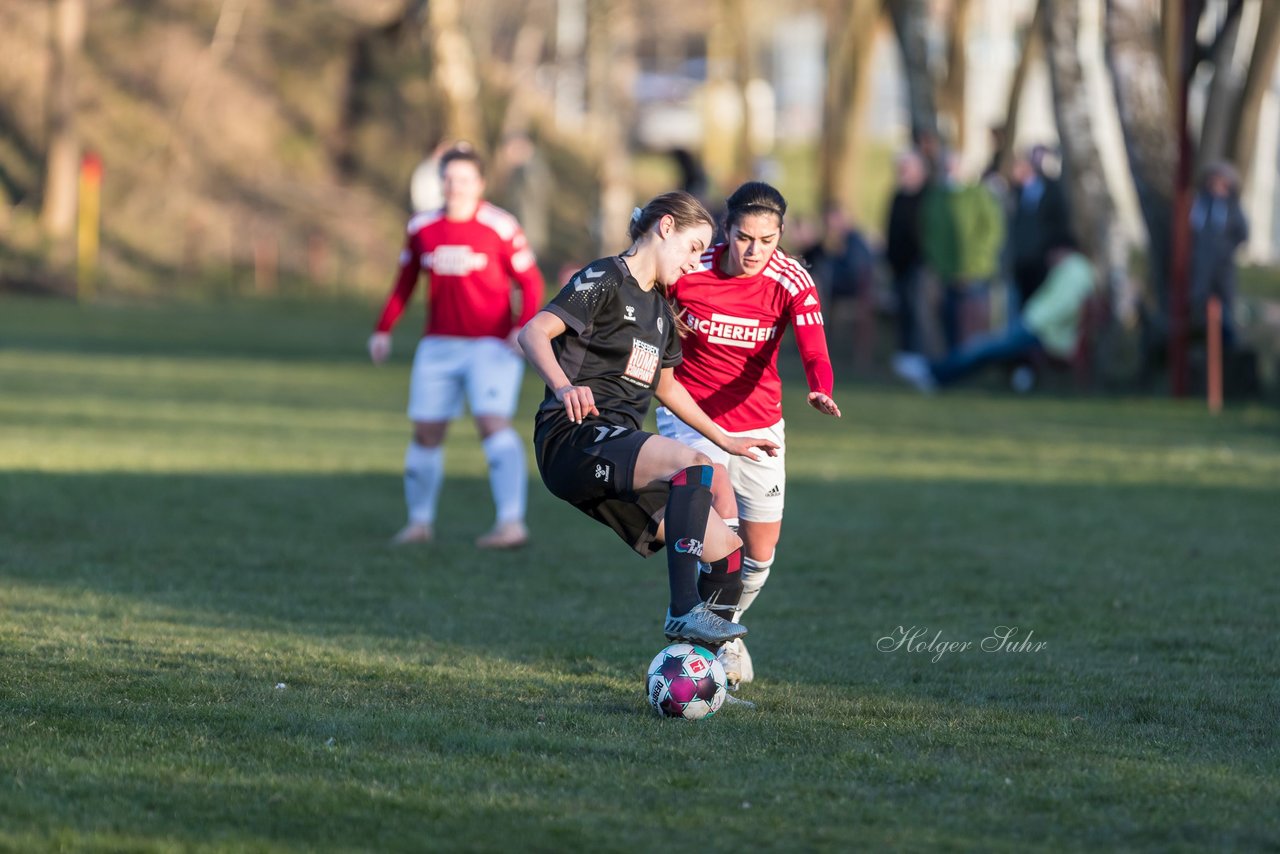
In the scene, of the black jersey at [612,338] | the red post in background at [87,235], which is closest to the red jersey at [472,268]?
the black jersey at [612,338]

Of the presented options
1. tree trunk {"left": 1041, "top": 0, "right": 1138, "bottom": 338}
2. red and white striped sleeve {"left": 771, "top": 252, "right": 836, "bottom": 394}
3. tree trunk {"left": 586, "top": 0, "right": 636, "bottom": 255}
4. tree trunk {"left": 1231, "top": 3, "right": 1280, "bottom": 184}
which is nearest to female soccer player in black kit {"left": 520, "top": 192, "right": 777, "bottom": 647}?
red and white striped sleeve {"left": 771, "top": 252, "right": 836, "bottom": 394}

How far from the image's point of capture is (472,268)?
10367 millimetres

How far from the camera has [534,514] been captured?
12.2 m

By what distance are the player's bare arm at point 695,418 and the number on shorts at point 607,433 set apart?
340 mm

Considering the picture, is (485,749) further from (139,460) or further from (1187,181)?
(1187,181)

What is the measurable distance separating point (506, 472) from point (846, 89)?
24.2m

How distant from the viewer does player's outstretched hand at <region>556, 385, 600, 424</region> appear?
6.11 m

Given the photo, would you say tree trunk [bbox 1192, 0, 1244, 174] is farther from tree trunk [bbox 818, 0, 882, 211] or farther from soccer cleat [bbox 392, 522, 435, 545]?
soccer cleat [bbox 392, 522, 435, 545]

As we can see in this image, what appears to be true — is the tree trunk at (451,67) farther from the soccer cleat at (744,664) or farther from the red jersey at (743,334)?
the soccer cleat at (744,664)

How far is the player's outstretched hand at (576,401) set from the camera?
6.11m

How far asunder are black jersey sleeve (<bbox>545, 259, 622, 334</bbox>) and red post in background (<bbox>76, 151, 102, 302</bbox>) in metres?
27.7

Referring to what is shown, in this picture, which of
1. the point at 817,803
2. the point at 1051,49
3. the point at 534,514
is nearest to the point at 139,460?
the point at 534,514

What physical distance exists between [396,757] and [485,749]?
0.94 ft

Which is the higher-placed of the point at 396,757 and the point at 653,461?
the point at 653,461
